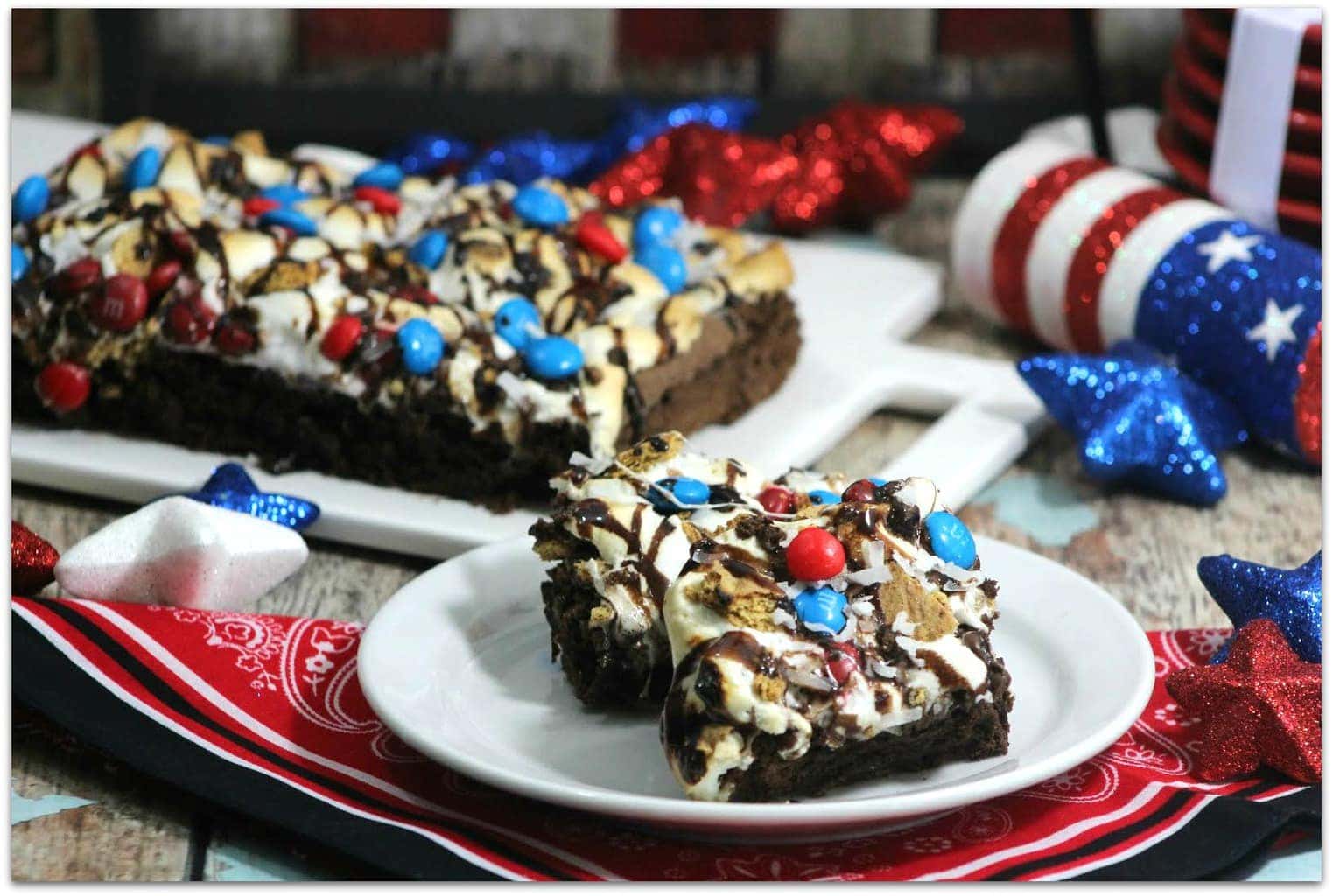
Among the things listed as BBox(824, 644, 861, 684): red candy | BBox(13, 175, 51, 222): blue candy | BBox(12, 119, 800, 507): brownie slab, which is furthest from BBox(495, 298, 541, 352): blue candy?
BBox(824, 644, 861, 684): red candy

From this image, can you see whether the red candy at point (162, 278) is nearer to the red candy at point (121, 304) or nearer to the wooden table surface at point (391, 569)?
the red candy at point (121, 304)

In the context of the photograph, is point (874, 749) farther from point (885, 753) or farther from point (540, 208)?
point (540, 208)

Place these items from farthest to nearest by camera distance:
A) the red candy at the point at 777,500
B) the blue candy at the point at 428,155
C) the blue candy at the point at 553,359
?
the blue candy at the point at 428,155, the blue candy at the point at 553,359, the red candy at the point at 777,500

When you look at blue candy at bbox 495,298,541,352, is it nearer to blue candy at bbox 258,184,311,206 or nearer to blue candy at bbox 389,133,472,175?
blue candy at bbox 258,184,311,206

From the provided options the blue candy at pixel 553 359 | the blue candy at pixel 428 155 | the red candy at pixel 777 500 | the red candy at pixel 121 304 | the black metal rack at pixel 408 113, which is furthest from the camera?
the black metal rack at pixel 408 113

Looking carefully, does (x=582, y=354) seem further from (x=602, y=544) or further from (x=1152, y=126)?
(x=1152, y=126)

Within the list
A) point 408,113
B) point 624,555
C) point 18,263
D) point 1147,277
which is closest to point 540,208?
point 18,263

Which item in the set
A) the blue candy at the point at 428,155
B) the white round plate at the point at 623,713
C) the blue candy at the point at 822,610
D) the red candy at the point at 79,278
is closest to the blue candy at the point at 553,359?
the white round plate at the point at 623,713

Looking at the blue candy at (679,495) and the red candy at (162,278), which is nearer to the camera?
the blue candy at (679,495)
